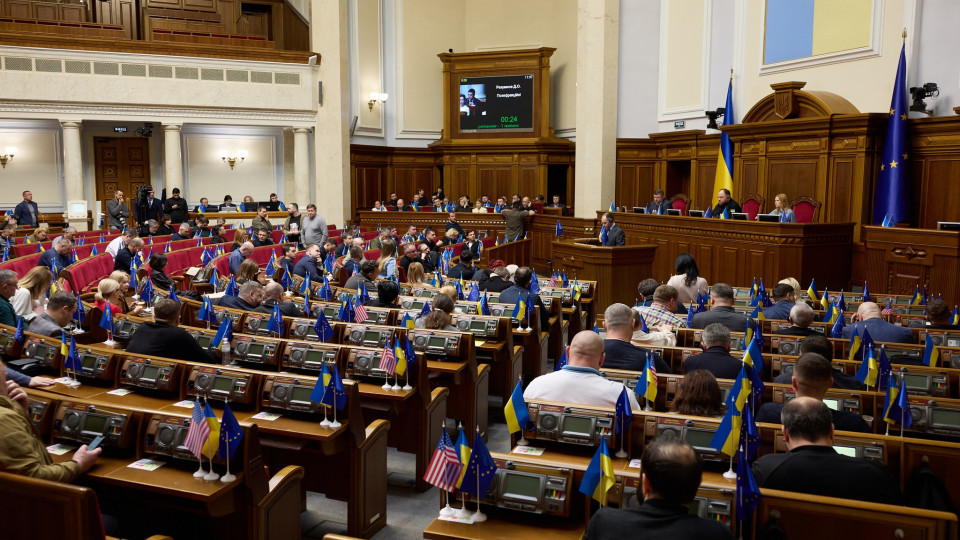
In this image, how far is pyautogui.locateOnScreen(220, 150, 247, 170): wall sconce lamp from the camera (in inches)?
756

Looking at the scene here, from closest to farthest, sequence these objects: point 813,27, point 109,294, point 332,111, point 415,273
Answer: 1. point 109,294
2. point 415,273
3. point 813,27
4. point 332,111

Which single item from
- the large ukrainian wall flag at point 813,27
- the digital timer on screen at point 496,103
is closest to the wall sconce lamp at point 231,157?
the digital timer on screen at point 496,103

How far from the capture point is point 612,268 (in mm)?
10477

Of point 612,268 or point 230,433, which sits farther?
point 612,268

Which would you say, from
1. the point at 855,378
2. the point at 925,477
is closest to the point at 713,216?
the point at 855,378

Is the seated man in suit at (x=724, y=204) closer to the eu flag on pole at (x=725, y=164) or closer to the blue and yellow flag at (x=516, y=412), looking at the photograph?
the eu flag on pole at (x=725, y=164)

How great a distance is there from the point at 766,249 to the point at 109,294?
8111 mm

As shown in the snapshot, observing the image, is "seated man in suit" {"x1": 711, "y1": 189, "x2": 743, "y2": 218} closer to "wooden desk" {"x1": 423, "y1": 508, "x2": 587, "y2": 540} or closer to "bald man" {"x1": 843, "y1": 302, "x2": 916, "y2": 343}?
"bald man" {"x1": 843, "y1": 302, "x2": 916, "y2": 343}

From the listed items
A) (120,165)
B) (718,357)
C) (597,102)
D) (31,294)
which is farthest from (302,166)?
(718,357)

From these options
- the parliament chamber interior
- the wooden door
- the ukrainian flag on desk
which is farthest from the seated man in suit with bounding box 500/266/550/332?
the wooden door

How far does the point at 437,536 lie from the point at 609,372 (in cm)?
199

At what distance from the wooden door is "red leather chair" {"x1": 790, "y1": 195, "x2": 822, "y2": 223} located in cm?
1550

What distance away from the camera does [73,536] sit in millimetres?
2529

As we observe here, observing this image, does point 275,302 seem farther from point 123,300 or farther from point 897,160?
point 897,160
